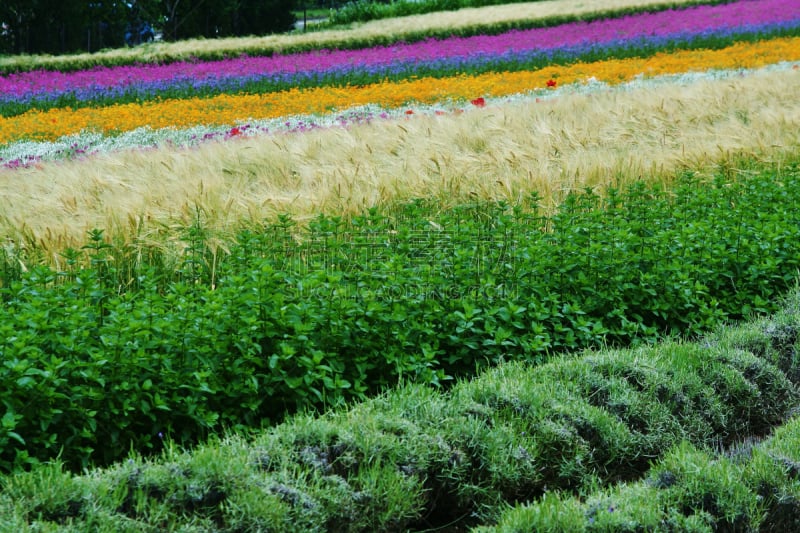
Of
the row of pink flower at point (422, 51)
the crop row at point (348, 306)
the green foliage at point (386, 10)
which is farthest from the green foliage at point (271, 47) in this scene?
the crop row at point (348, 306)

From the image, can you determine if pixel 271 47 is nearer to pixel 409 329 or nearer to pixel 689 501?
pixel 409 329

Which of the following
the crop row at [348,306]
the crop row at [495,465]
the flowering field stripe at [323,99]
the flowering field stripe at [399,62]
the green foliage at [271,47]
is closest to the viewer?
the crop row at [495,465]

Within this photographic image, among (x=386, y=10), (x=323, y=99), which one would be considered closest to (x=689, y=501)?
(x=323, y=99)

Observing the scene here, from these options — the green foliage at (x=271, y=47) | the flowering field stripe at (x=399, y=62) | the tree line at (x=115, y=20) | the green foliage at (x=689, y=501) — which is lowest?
the green foliage at (x=689, y=501)

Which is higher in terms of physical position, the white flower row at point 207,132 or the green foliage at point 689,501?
the white flower row at point 207,132

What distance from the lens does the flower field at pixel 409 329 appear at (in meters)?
3.05

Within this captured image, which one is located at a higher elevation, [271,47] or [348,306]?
[271,47]

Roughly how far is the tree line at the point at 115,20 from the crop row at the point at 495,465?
28.1m

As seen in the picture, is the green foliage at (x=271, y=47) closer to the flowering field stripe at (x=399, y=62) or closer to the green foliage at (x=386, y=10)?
the flowering field stripe at (x=399, y=62)

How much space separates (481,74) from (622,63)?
316 centimetres

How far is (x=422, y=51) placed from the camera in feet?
72.9

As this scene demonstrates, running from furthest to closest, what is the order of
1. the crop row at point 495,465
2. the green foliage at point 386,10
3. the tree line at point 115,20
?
the green foliage at point 386,10 → the tree line at point 115,20 → the crop row at point 495,465

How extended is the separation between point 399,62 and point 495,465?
1727 cm

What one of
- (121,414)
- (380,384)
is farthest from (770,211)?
(121,414)
